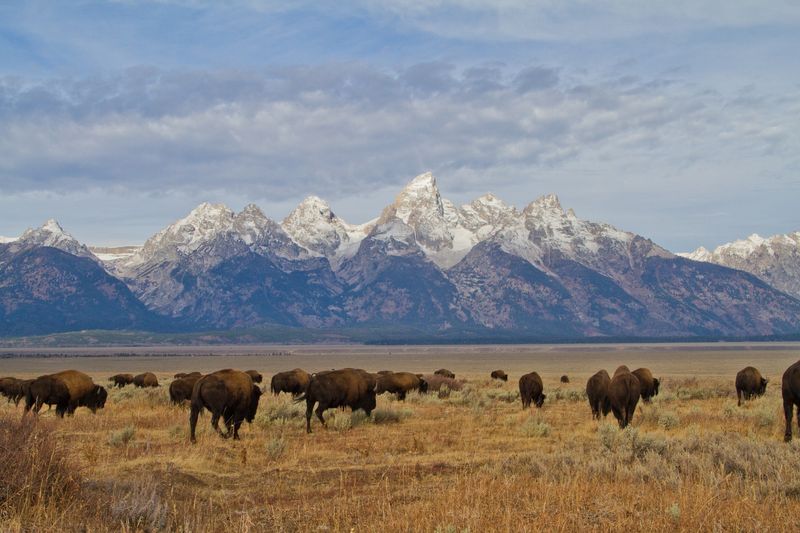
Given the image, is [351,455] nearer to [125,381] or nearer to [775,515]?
[775,515]

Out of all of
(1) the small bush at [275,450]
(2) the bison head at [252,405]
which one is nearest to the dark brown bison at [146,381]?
(2) the bison head at [252,405]

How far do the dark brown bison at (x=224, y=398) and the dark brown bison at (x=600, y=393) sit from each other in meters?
11.4

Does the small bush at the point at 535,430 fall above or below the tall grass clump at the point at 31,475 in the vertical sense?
below

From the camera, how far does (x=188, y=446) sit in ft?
61.4

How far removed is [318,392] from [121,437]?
6.54 meters

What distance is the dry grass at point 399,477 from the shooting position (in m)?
9.78

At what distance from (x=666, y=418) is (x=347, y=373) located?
10.1 m

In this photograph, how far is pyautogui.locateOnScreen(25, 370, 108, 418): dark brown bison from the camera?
83.2 ft

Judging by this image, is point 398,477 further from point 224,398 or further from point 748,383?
point 748,383

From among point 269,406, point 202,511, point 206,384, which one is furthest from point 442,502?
point 269,406

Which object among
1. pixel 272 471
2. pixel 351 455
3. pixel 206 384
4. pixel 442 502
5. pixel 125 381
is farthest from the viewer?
pixel 125 381

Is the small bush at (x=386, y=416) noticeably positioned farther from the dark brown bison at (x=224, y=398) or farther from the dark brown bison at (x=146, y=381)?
the dark brown bison at (x=146, y=381)

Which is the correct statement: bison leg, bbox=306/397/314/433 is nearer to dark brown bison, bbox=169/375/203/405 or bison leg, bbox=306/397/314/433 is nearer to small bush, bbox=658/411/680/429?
dark brown bison, bbox=169/375/203/405

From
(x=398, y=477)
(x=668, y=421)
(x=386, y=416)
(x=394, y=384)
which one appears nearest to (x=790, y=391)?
(x=668, y=421)
